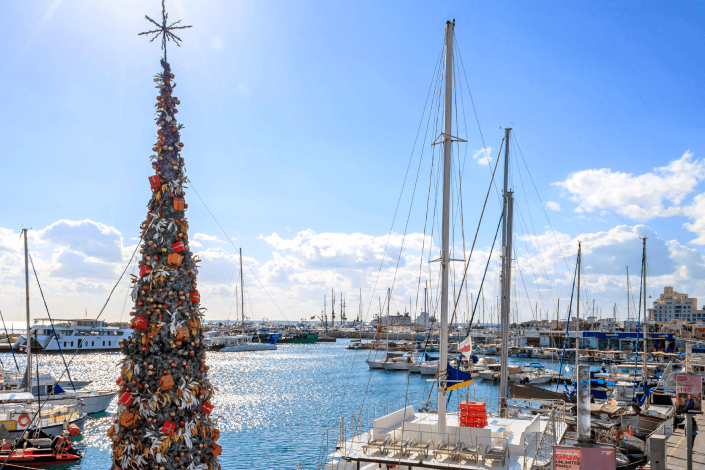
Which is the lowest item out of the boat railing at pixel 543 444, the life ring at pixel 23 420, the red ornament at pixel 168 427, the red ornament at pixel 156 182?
the life ring at pixel 23 420

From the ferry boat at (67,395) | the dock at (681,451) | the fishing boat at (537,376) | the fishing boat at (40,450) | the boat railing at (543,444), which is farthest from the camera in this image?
the fishing boat at (537,376)

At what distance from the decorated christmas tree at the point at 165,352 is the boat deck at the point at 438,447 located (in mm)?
3845

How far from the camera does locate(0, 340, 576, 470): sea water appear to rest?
30.7 metres

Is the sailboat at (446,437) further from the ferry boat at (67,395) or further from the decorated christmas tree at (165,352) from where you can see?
the ferry boat at (67,395)

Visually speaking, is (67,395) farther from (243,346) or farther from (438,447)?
(243,346)

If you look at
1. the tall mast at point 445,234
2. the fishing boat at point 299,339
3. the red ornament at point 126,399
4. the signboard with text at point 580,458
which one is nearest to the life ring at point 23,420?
the red ornament at point 126,399

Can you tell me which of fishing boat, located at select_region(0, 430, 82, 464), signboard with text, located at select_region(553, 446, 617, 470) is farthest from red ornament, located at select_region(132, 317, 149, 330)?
fishing boat, located at select_region(0, 430, 82, 464)

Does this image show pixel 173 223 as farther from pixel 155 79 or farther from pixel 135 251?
pixel 155 79

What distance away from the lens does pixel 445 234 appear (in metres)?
14.7

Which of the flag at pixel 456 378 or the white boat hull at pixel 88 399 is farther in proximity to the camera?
the white boat hull at pixel 88 399

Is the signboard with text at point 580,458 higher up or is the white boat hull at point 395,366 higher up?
the signboard with text at point 580,458

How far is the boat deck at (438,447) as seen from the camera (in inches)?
470

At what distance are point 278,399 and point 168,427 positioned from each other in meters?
44.5

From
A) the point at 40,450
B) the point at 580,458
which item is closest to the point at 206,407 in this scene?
the point at 580,458
